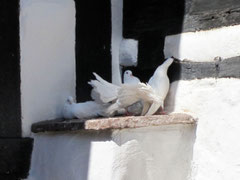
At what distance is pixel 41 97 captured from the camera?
2.71m

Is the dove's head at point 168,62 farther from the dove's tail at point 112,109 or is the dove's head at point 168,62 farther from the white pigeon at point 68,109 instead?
the white pigeon at point 68,109

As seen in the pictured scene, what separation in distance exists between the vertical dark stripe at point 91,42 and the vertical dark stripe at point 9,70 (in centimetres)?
41

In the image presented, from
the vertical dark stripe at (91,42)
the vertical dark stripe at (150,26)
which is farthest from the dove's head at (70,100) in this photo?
the vertical dark stripe at (150,26)

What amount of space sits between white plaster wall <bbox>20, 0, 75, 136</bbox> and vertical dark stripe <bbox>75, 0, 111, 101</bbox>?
0.04 meters

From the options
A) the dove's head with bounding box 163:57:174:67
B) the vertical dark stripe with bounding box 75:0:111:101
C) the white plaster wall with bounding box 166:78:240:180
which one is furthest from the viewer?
the vertical dark stripe with bounding box 75:0:111:101

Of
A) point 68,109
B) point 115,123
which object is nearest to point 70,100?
point 68,109

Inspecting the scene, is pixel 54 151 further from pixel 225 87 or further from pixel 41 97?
pixel 225 87

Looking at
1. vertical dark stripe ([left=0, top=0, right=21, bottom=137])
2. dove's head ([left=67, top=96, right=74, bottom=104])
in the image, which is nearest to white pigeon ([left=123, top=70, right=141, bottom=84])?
dove's head ([left=67, top=96, right=74, bottom=104])

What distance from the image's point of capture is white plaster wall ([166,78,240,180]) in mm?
2373

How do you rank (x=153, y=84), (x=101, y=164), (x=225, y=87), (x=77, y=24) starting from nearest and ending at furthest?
(x=101, y=164) → (x=225, y=87) → (x=153, y=84) → (x=77, y=24)

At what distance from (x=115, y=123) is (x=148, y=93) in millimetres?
349

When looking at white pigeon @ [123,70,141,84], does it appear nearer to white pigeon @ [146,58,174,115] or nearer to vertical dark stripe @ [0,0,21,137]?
white pigeon @ [146,58,174,115]

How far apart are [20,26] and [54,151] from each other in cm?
69

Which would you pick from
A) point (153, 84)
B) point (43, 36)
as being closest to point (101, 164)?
point (153, 84)
